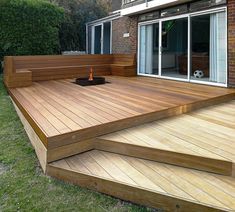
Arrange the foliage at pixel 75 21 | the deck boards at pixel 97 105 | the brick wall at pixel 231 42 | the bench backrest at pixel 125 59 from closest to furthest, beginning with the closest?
the deck boards at pixel 97 105 < the brick wall at pixel 231 42 < the bench backrest at pixel 125 59 < the foliage at pixel 75 21

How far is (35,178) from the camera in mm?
2826

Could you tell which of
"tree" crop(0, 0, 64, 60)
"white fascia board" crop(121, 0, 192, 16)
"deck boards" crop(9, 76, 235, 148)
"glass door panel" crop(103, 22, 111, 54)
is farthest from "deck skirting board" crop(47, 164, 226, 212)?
"glass door panel" crop(103, 22, 111, 54)

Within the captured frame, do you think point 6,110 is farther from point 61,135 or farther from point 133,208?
point 133,208

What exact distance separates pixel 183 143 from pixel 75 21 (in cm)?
1228

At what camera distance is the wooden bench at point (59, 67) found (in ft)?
22.2

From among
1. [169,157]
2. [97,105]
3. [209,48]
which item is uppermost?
[209,48]

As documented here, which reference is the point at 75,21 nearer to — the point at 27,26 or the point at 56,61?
the point at 27,26

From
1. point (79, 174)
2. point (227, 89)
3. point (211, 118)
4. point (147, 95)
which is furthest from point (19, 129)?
point (227, 89)

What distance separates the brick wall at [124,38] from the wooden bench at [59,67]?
731 millimetres

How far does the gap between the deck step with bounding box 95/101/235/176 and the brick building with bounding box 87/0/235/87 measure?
9.16 ft

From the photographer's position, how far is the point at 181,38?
294 inches

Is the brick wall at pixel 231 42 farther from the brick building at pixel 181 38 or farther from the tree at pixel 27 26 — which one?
the tree at pixel 27 26

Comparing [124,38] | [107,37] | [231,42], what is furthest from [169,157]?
[107,37]

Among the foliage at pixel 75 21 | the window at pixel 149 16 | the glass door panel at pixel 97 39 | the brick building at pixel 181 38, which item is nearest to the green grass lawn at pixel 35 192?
the brick building at pixel 181 38
